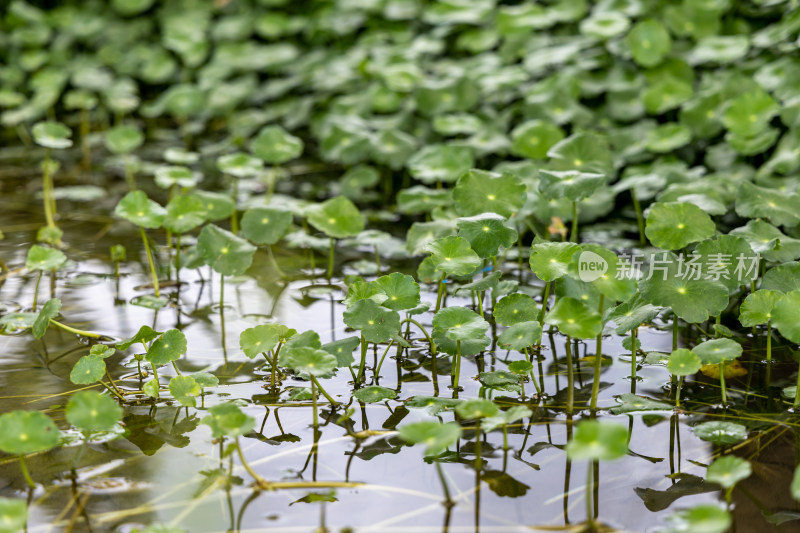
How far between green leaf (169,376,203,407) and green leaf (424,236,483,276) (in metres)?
0.52

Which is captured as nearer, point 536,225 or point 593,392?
point 593,392

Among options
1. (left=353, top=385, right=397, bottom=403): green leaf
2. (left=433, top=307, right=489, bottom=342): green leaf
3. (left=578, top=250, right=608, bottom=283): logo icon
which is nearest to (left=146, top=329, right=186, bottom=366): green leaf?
(left=353, top=385, right=397, bottom=403): green leaf

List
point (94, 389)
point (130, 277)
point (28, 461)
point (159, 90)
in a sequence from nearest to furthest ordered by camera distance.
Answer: point (28, 461) → point (94, 389) → point (130, 277) → point (159, 90)

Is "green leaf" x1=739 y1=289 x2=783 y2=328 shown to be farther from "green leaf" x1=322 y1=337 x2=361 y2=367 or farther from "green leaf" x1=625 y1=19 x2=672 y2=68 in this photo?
"green leaf" x1=625 y1=19 x2=672 y2=68

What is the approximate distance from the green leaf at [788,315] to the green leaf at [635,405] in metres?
0.25

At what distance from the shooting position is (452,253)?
1576 mm

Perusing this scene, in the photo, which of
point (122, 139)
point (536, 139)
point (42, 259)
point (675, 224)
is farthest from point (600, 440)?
point (122, 139)

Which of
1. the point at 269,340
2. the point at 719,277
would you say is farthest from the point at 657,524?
the point at 269,340

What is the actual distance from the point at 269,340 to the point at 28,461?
1.50 ft

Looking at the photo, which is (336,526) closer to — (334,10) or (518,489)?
(518,489)

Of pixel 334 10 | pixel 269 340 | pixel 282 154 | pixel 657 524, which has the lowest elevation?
pixel 657 524

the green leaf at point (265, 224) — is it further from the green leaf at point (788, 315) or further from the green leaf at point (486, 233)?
the green leaf at point (788, 315)

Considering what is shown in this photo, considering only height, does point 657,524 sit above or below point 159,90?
below

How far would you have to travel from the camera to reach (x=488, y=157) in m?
2.83
